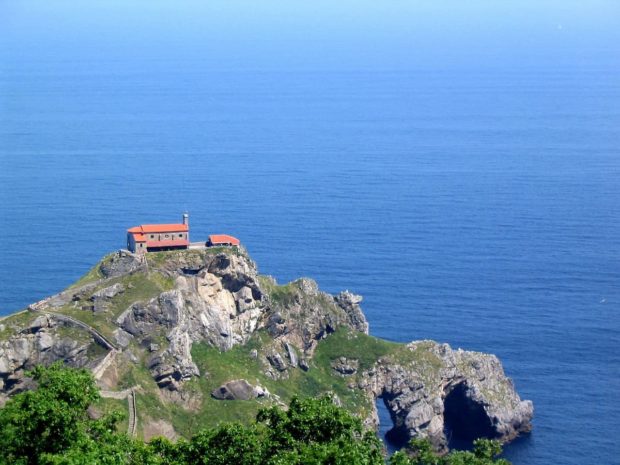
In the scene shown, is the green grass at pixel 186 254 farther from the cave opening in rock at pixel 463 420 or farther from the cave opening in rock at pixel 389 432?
the cave opening in rock at pixel 463 420

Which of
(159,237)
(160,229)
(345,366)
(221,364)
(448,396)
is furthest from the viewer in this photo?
(448,396)

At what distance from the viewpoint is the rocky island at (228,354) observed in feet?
401

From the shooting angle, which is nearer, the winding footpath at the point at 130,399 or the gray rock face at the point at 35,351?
the winding footpath at the point at 130,399

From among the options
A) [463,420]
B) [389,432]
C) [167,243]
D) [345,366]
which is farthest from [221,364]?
[463,420]

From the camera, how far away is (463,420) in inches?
5571

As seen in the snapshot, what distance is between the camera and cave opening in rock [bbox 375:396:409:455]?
5305 inches

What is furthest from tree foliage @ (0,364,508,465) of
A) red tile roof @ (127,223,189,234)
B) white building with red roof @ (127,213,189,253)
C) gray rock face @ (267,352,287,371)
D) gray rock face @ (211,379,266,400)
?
red tile roof @ (127,223,189,234)

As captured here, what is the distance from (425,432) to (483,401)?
307 inches

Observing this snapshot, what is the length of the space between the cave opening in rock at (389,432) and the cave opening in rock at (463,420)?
564cm

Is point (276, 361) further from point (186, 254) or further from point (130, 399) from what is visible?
point (130, 399)

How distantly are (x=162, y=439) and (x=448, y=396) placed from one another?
68166mm

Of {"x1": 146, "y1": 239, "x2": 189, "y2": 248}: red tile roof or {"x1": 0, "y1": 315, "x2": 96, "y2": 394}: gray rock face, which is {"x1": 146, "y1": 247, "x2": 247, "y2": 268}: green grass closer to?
{"x1": 146, "y1": 239, "x2": 189, "y2": 248}: red tile roof

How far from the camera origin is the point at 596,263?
18925 centimetres

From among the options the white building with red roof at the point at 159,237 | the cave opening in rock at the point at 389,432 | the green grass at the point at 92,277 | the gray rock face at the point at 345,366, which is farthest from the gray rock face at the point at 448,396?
the green grass at the point at 92,277
